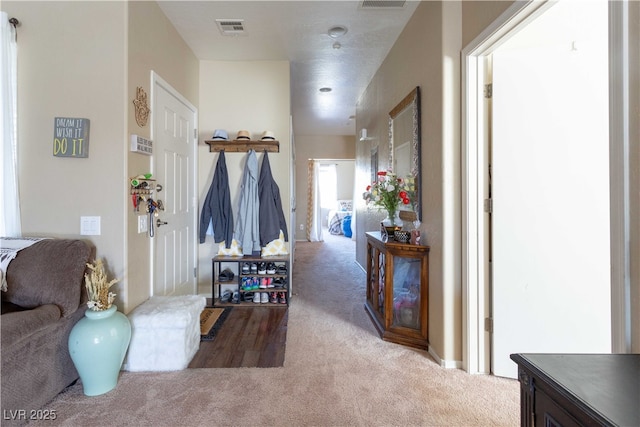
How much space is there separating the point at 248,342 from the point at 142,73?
82.9 inches

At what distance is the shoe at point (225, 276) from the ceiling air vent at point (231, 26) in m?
2.31

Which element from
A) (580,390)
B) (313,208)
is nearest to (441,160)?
(580,390)

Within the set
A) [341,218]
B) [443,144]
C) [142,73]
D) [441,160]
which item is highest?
[142,73]

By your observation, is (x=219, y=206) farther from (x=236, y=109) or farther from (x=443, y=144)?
(x=443, y=144)

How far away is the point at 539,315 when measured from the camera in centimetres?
185

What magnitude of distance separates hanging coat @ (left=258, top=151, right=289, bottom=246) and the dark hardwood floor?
0.74m

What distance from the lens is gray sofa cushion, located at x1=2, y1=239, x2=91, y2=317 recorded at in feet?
5.38

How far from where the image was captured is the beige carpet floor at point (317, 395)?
153 cm

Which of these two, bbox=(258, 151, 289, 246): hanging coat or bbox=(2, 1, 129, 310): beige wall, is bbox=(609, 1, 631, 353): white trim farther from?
bbox=(258, 151, 289, 246): hanging coat

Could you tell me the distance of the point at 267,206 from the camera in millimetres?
3211

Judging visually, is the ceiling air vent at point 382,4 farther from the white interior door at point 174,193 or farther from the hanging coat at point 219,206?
the hanging coat at point 219,206

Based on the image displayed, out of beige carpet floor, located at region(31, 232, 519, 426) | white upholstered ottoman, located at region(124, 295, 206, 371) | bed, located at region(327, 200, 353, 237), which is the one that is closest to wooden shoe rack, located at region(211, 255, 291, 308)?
beige carpet floor, located at region(31, 232, 519, 426)

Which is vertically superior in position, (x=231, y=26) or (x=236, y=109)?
(x=231, y=26)

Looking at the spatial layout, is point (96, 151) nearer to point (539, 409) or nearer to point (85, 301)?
point (85, 301)
